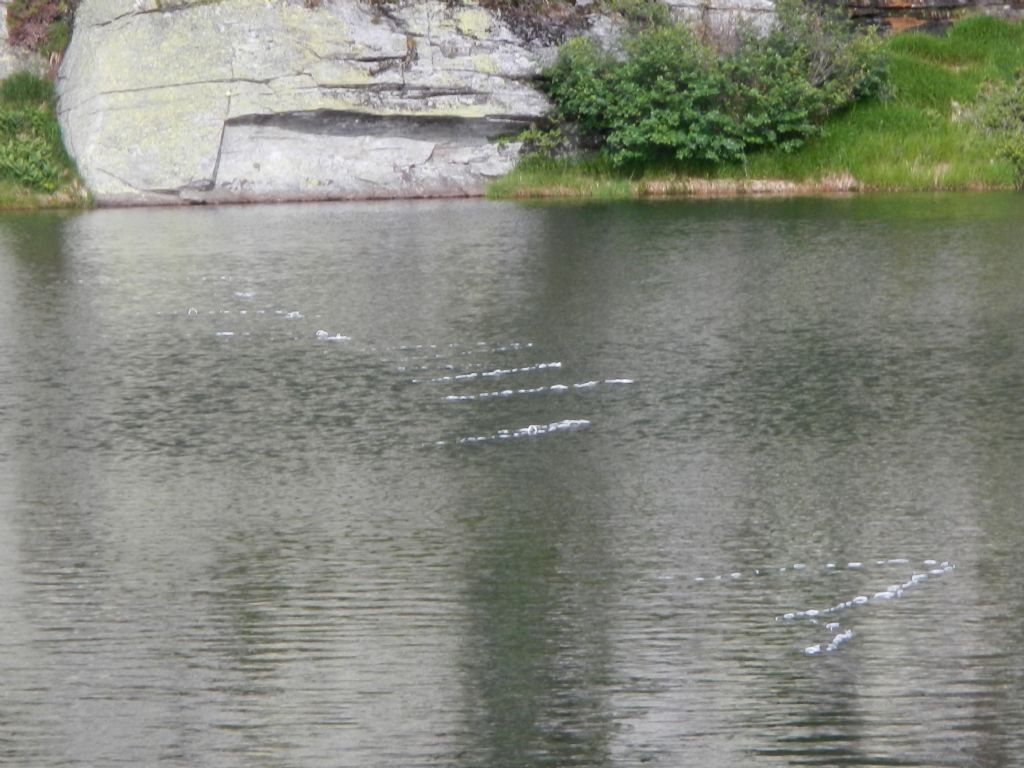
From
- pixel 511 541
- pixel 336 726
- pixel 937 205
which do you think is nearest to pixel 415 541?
pixel 511 541

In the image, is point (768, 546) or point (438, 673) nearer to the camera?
point (438, 673)

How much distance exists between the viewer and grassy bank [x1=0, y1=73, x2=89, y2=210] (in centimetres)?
2808

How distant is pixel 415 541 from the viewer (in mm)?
8531

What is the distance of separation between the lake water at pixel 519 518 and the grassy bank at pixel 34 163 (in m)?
10.3

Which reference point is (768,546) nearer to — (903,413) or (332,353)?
(903,413)

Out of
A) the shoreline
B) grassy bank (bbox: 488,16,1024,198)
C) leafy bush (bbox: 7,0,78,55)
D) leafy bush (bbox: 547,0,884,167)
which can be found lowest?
the shoreline

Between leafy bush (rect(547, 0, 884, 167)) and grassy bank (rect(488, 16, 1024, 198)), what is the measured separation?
1.13 ft

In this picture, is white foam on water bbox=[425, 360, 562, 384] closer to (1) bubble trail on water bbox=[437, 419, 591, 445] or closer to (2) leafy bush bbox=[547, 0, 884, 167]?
(1) bubble trail on water bbox=[437, 419, 591, 445]

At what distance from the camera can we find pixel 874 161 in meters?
28.5

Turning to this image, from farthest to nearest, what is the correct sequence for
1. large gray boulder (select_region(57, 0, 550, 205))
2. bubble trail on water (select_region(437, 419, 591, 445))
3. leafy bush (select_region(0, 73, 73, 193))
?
large gray boulder (select_region(57, 0, 550, 205)) < leafy bush (select_region(0, 73, 73, 193)) < bubble trail on water (select_region(437, 419, 591, 445))

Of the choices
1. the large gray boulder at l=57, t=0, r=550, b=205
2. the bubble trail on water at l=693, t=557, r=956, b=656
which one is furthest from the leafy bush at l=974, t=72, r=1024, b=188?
the bubble trail on water at l=693, t=557, r=956, b=656

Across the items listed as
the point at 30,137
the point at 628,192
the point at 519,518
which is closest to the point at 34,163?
the point at 30,137

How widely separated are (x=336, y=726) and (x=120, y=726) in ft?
2.53

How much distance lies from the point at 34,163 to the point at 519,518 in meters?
21.3
